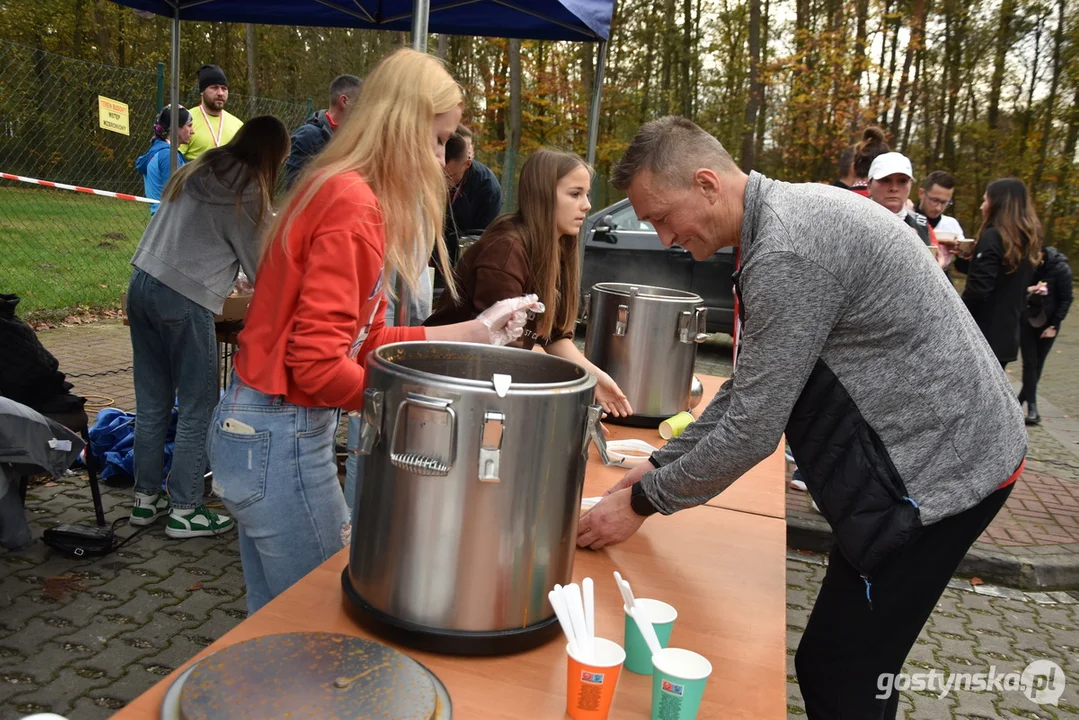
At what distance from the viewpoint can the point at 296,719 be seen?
973 millimetres

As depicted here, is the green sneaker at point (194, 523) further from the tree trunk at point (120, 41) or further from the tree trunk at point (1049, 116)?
the tree trunk at point (1049, 116)

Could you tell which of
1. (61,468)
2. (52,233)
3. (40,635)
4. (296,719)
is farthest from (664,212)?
(52,233)

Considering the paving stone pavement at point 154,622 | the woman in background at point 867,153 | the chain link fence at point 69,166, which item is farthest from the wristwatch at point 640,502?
the chain link fence at point 69,166

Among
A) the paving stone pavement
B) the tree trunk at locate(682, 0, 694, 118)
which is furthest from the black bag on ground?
the tree trunk at locate(682, 0, 694, 118)

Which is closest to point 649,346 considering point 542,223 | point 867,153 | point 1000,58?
point 542,223

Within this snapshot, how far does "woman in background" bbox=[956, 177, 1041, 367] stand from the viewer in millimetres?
5402

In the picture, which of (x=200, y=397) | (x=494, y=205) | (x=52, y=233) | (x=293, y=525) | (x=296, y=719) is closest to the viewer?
(x=296, y=719)

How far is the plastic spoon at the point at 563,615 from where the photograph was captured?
45.6 inches

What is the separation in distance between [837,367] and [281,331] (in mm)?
Result: 1005

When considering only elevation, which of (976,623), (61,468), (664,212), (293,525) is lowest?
(976,623)

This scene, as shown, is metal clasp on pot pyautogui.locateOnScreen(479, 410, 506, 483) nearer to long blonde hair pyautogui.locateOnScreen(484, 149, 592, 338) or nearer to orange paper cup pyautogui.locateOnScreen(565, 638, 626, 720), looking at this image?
orange paper cup pyautogui.locateOnScreen(565, 638, 626, 720)

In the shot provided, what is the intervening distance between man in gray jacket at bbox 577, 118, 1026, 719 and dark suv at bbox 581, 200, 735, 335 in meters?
6.60

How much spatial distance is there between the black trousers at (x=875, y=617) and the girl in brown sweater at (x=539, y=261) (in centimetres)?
104

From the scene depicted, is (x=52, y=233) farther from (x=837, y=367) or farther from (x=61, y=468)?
(x=837, y=367)
